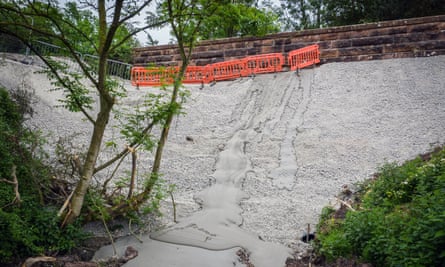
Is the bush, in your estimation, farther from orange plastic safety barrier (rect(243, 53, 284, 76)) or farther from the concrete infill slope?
orange plastic safety barrier (rect(243, 53, 284, 76))

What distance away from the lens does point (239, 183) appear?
7.27 meters

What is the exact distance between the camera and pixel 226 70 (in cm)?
1309

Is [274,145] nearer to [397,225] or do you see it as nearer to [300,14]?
[397,225]

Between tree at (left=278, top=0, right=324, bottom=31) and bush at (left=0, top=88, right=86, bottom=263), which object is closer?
bush at (left=0, top=88, right=86, bottom=263)

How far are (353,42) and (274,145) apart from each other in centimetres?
587

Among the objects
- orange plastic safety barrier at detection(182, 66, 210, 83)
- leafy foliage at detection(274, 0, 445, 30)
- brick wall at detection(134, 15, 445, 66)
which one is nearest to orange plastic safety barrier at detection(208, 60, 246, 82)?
orange plastic safety barrier at detection(182, 66, 210, 83)

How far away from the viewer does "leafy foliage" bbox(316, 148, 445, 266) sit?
9.52 feet

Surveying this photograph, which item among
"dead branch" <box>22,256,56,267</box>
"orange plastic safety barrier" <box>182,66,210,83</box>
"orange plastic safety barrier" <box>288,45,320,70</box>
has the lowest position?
"dead branch" <box>22,256,56,267</box>

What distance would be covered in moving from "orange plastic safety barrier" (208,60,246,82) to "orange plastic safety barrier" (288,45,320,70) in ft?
5.96

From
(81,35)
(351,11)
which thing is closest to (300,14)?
(351,11)

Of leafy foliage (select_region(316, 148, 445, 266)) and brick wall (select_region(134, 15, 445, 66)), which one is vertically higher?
brick wall (select_region(134, 15, 445, 66))

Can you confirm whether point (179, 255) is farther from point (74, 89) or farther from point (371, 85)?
point (371, 85)

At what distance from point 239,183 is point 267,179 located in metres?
0.63

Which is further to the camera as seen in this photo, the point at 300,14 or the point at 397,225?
the point at 300,14
